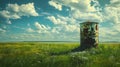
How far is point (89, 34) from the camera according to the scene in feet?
35.2

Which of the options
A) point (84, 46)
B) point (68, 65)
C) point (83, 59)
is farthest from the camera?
point (84, 46)

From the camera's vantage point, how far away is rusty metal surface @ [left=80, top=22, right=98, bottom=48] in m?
10.6

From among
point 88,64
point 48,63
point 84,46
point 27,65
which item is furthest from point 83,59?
point 84,46

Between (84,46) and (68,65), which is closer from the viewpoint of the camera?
(68,65)

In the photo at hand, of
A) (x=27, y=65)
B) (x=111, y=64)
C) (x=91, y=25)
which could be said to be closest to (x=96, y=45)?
(x=91, y=25)

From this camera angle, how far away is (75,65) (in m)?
6.34

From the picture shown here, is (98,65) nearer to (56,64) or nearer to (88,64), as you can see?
(88,64)

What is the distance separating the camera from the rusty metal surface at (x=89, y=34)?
10578mm

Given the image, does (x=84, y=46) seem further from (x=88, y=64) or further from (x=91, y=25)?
(x=88, y=64)

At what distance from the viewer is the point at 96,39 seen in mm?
10734

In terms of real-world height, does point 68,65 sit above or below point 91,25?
below

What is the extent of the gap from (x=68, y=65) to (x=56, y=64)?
0.37 meters

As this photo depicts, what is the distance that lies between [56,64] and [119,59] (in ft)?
6.80

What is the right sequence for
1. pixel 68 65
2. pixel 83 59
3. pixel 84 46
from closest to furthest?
pixel 68 65 → pixel 83 59 → pixel 84 46
